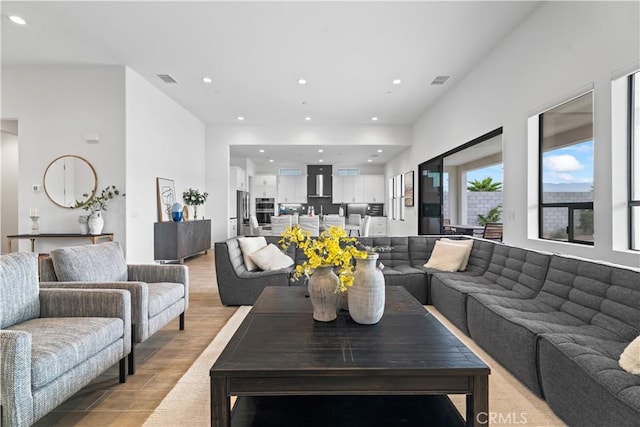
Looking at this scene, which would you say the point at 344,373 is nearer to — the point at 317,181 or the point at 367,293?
the point at 367,293

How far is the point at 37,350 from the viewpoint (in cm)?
155

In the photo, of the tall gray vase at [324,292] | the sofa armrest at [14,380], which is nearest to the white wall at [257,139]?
the tall gray vase at [324,292]

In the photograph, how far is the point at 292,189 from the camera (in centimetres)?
1190

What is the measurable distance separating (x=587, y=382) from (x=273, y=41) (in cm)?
442

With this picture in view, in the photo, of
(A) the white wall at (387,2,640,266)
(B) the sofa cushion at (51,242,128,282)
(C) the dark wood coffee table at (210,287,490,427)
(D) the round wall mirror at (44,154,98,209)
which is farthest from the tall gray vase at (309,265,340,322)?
(D) the round wall mirror at (44,154,98,209)

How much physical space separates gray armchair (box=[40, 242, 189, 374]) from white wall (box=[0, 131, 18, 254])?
17.6 feet

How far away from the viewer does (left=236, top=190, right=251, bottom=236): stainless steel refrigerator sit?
9.69 meters

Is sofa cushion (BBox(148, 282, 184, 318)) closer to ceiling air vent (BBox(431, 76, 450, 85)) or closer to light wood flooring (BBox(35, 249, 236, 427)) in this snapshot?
light wood flooring (BBox(35, 249, 236, 427))

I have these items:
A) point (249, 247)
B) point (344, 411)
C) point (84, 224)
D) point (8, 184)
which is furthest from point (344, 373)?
point (8, 184)

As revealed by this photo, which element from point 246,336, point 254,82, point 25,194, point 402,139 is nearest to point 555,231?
point 246,336

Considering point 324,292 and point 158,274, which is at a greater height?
point 324,292

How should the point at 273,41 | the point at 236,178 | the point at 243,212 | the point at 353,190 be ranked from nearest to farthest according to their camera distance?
1. the point at 273,41
2. the point at 236,178
3. the point at 243,212
4. the point at 353,190

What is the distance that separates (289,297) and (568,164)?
3.18 meters

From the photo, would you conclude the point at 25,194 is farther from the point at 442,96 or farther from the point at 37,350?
the point at 442,96
